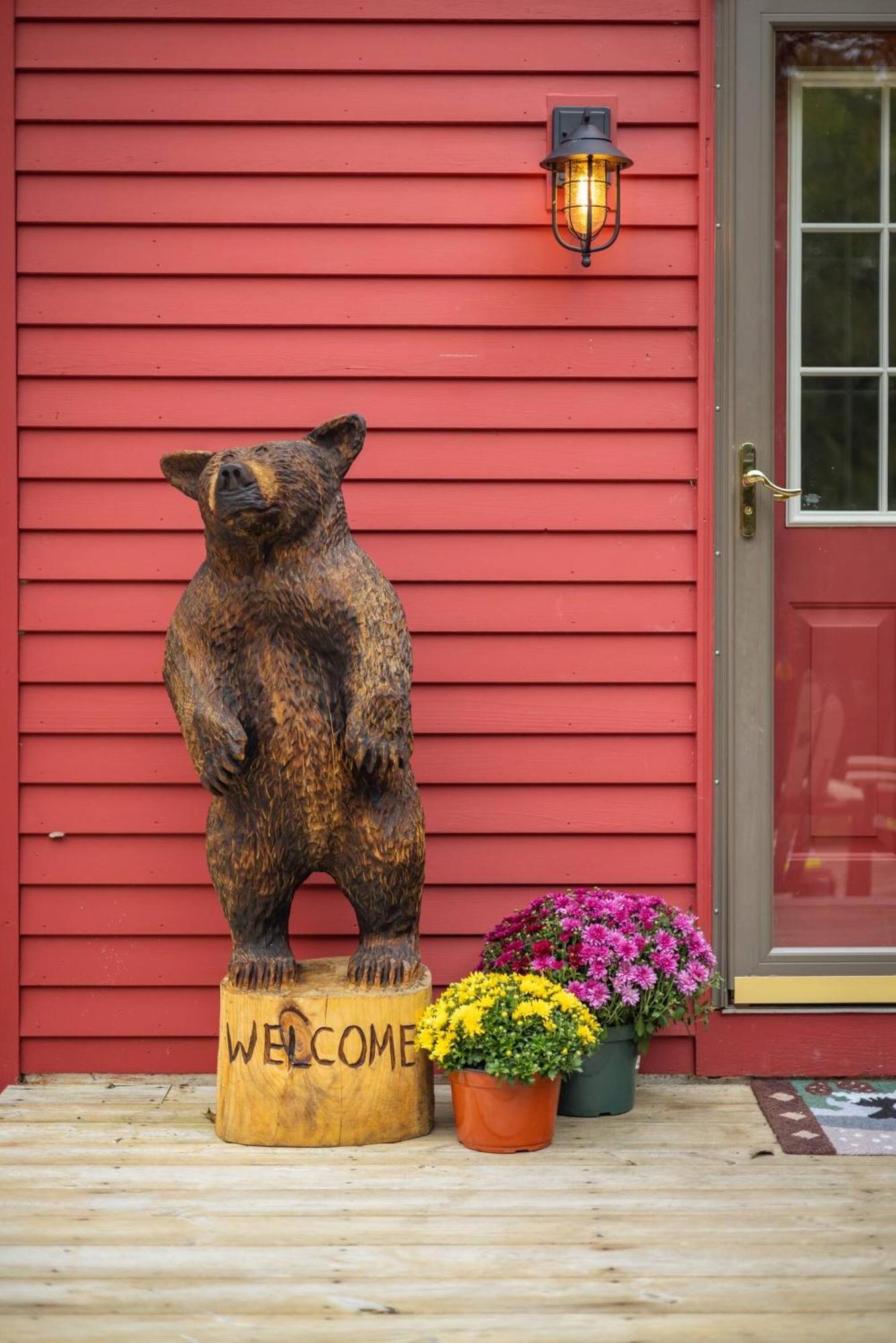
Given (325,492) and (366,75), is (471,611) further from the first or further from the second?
(366,75)

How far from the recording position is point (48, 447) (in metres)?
3.71

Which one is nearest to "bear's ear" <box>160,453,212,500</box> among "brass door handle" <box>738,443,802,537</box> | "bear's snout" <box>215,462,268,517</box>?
"bear's snout" <box>215,462,268,517</box>

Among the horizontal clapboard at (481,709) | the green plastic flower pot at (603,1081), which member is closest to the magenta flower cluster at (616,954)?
the green plastic flower pot at (603,1081)

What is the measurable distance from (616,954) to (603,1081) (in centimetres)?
33

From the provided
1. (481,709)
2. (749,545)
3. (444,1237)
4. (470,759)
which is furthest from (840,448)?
(444,1237)

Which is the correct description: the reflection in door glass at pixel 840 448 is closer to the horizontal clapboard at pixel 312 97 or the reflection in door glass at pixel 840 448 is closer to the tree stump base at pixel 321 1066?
the horizontal clapboard at pixel 312 97

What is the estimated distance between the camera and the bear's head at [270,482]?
121 inches

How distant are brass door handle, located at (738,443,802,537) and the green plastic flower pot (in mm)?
1307

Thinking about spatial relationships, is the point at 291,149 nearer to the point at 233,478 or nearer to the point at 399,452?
the point at 399,452

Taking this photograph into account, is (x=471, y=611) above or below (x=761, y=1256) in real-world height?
above

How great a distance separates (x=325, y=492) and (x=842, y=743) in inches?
61.3

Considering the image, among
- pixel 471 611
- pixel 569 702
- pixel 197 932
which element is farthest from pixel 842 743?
pixel 197 932

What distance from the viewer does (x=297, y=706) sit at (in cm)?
321

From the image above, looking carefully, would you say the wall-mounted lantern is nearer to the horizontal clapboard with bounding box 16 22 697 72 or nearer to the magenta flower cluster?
the horizontal clapboard with bounding box 16 22 697 72
